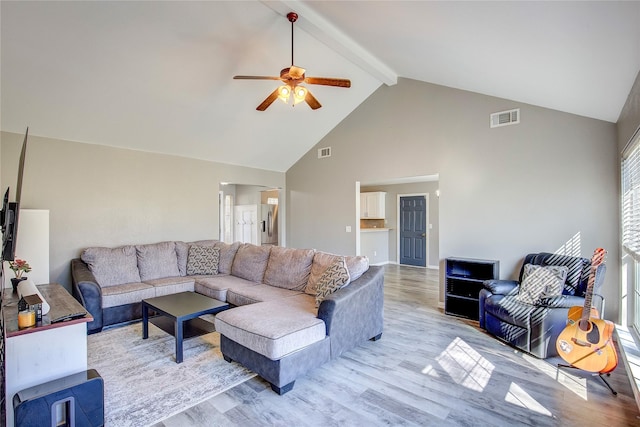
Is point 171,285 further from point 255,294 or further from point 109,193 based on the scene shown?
point 109,193

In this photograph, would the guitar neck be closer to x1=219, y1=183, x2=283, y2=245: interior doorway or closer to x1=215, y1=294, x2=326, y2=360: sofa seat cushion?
x1=215, y1=294, x2=326, y2=360: sofa seat cushion

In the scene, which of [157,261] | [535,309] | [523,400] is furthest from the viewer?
[157,261]

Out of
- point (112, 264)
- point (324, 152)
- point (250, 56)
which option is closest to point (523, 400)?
point (250, 56)

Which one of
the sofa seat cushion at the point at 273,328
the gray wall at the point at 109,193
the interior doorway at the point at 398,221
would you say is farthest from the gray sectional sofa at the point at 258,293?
the interior doorway at the point at 398,221

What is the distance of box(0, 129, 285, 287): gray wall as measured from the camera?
4.08 metres

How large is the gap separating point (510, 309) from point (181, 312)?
3.36m

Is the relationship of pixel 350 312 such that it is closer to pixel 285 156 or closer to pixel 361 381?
pixel 361 381

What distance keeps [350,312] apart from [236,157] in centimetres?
419

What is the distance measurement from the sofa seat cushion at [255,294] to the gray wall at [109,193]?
→ 2.17 m

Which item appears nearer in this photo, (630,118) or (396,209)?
(630,118)

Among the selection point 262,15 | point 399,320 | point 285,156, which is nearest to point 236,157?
point 285,156

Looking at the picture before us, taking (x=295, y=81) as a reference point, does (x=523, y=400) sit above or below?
below

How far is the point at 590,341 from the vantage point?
2508 mm

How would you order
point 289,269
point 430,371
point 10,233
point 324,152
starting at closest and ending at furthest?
point 10,233, point 430,371, point 289,269, point 324,152
